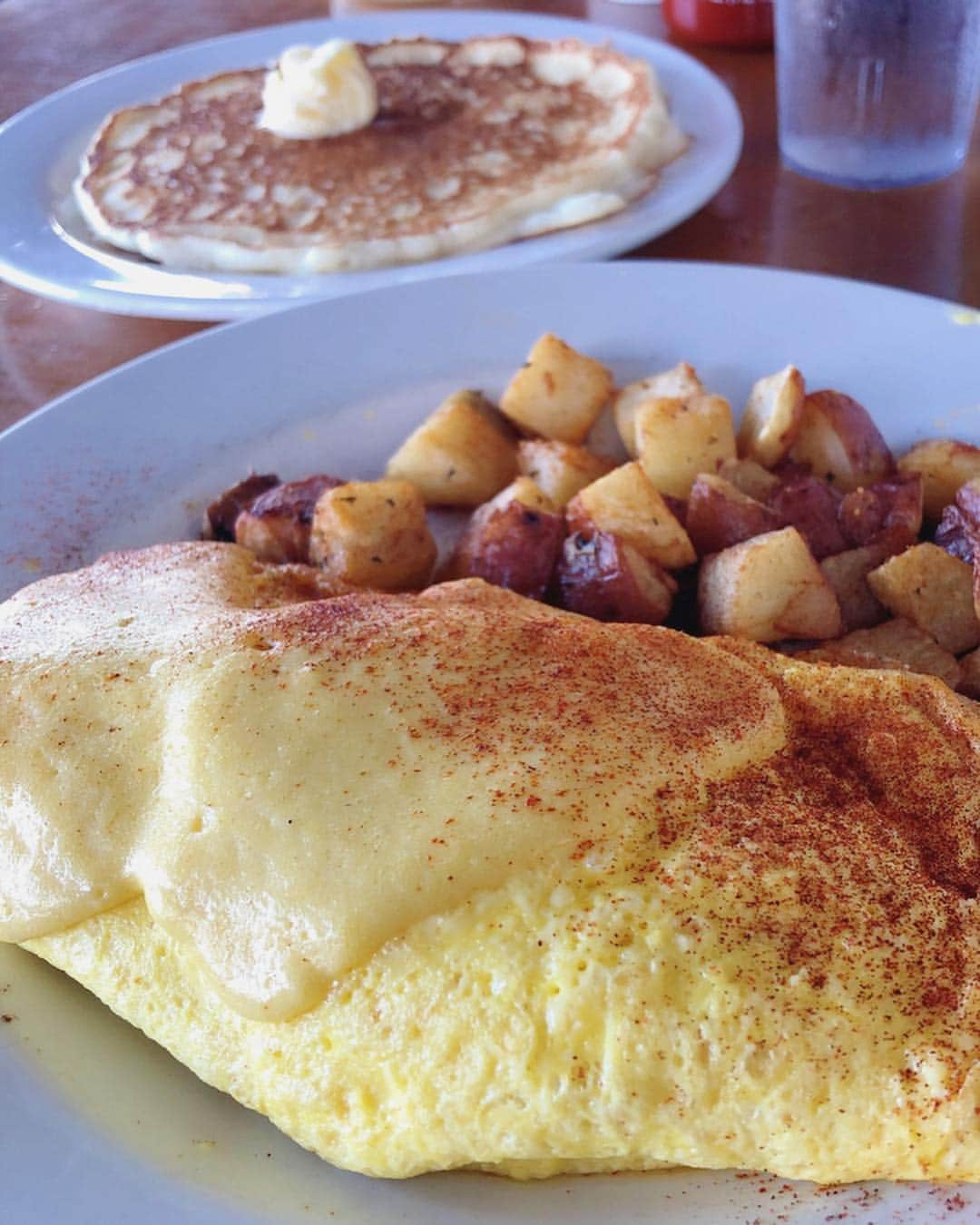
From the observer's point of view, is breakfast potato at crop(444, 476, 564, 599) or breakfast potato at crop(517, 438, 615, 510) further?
breakfast potato at crop(517, 438, 615, 510)

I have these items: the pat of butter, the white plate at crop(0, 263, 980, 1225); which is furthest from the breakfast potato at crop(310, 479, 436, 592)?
the pat of butter

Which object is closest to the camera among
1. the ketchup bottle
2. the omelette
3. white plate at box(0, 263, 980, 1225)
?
the omelette

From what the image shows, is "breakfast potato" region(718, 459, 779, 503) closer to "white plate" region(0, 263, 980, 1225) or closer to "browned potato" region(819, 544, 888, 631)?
"browned potato" region(819, 544, 888, 631)

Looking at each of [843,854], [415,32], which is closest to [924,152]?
[415,32]

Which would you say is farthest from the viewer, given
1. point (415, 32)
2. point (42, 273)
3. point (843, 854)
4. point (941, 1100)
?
point (415, 32)

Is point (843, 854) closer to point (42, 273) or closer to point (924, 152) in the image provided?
point (42, 273)

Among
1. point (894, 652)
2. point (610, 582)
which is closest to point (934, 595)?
point (894, 652)
